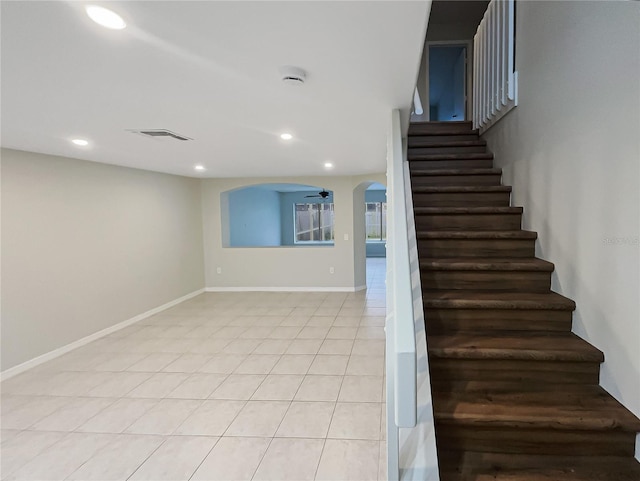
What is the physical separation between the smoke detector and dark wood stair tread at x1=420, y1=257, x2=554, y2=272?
130 centimetres

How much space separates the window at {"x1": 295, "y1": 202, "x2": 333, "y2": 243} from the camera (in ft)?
40.3

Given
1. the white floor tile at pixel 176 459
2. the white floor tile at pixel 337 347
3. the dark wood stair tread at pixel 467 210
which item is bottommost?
the white floor tile at pixel 176 459

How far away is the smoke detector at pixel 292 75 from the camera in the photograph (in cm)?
175

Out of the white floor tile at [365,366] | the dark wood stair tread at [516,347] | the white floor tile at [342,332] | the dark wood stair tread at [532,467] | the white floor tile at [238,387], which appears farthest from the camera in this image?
the white floor tile at [342,332]

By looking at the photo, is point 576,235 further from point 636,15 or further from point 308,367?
point 308,367

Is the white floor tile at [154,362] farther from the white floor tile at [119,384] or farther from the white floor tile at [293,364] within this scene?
the white floor tile at [293,364]

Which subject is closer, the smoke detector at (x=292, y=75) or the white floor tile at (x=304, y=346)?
the smoke detector at (x=292, y=75)

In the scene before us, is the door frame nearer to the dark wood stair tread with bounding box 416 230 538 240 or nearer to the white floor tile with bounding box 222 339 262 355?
the dark wood stair tread with bounding box 416 230 538 240

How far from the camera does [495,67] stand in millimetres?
3176

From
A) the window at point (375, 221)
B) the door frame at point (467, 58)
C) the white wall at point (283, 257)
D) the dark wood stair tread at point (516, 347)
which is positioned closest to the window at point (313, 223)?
the window at point (375, 221)

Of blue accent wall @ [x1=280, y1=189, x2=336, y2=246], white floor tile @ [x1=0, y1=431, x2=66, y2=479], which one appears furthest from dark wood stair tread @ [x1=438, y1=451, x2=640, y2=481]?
blue accent wall @ [x1=280, y1=189, x2=336, y2=246]

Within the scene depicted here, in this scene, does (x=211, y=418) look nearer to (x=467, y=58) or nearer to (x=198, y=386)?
(x=198, y=386)

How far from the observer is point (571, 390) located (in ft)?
5.53

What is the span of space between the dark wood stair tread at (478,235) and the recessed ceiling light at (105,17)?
1.98 m
